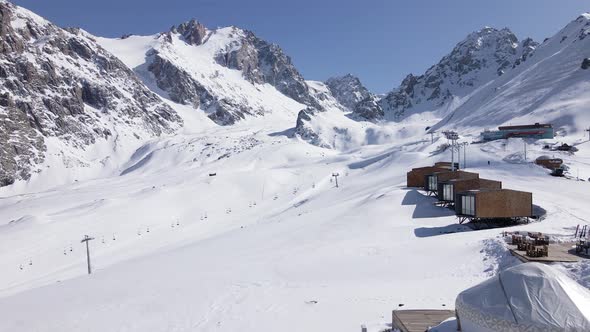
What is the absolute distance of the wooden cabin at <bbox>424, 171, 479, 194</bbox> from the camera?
4350cm

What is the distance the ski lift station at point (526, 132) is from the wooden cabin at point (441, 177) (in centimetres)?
5630

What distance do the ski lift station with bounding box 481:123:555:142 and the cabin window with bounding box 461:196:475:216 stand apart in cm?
6781

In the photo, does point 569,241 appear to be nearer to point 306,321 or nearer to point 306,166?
point 306,321

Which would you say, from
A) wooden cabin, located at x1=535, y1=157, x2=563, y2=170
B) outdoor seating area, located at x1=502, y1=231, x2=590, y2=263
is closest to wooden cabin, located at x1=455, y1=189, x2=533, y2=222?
outdoor seating area, located at x1=502, y1=231, x2=590, y2=263

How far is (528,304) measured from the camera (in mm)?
11000

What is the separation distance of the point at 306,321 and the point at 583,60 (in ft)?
507

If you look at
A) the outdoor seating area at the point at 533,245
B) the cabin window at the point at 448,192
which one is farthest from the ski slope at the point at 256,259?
the cabin window at the point at 448,192

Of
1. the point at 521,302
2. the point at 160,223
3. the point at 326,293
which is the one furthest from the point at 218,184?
the point at 521,302

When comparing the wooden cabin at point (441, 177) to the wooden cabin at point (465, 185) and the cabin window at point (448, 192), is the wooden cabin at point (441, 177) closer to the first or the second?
the cabin window at point (448, 192)

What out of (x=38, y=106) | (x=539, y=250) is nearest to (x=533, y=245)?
(x=539, y=250)

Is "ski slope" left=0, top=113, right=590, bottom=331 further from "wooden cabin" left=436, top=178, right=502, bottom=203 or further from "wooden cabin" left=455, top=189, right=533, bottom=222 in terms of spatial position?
"wooden cabin" left=436, top=178, right=502, bottom=203

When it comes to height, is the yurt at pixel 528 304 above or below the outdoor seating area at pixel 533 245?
above

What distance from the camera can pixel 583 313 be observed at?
421 inches

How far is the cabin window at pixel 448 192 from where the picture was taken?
39.2m
